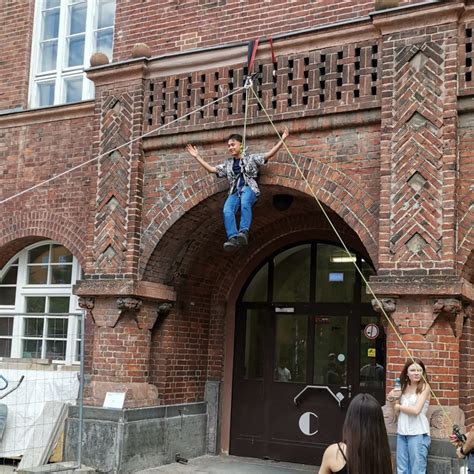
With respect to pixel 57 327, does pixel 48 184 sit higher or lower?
higher

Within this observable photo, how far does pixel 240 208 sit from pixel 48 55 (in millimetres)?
5348

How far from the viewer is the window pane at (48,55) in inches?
490

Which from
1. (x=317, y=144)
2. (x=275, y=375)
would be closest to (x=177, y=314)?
(x=275, y=375)

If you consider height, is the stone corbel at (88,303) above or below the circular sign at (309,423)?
above

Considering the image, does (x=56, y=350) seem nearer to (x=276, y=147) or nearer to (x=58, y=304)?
(x=58, y=304)

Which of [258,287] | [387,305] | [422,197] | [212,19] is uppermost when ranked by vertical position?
[212,19]

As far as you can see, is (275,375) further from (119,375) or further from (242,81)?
(242,81)

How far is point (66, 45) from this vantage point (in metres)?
Result: 12.4

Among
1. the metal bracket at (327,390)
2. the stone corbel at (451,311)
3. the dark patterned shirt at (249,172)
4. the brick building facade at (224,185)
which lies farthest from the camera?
the metal bracket at (327,390)

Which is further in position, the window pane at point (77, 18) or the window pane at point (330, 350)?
the window pane at point (77, 18)

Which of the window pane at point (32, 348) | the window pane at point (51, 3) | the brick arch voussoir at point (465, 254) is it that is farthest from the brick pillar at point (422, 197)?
the window pane at point (51, 3)

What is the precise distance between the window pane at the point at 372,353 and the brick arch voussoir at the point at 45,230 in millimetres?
4057

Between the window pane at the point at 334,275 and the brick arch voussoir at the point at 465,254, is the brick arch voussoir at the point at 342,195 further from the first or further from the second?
the window pane at the point at 334,275

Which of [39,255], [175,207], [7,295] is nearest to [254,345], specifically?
[175,207]
